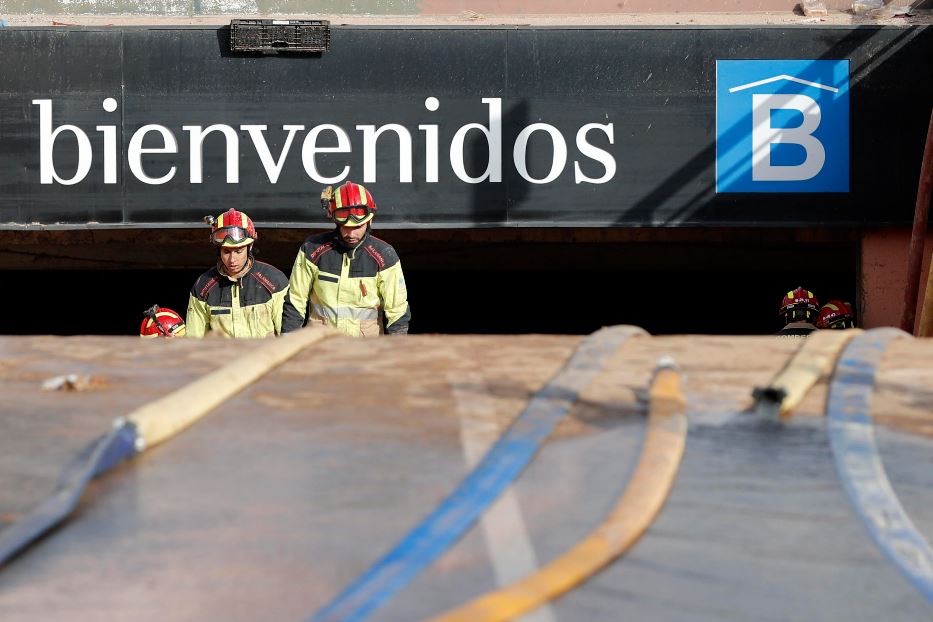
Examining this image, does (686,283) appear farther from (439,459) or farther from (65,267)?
(439,459)

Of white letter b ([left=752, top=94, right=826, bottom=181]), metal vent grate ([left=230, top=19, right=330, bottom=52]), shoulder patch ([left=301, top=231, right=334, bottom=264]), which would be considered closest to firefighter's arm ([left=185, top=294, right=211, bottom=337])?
shoulder patch ([left=301, top=231, right=334, bottom=264])

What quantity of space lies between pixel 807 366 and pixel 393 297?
13.8 feet

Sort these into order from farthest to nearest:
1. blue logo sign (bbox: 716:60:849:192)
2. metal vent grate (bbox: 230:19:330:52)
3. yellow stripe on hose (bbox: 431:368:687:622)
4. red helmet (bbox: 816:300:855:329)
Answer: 1. red helmet (bbox: 816:300:855:329)
2. metal vent grate (bbox: 230:19:330:52)
3. blue logo sign (bbox: 716:60:849:192)
4. yellow stripe on hose (bbox: 431:368:687:622)

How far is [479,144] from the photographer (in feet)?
30.7

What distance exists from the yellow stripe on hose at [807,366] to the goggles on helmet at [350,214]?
3.92 meters

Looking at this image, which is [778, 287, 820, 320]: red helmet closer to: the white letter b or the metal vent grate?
the white letter b

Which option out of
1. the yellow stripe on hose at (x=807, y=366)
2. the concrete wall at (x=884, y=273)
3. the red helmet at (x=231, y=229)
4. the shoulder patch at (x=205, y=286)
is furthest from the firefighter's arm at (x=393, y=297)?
the concrete wall at (x=884, y=273)

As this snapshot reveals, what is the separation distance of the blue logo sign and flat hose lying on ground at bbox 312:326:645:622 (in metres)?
6.13

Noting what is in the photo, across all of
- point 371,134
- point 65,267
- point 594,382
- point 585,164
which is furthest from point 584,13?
point 594,382

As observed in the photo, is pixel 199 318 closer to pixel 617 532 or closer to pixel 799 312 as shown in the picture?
pixel 799 312

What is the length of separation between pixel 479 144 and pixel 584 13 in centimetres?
170

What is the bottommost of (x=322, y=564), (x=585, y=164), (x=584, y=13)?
(x=322, y=564)

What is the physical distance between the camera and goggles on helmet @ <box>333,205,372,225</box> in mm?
7301

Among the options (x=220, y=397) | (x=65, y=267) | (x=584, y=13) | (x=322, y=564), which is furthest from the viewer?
(x=65, y=267)
